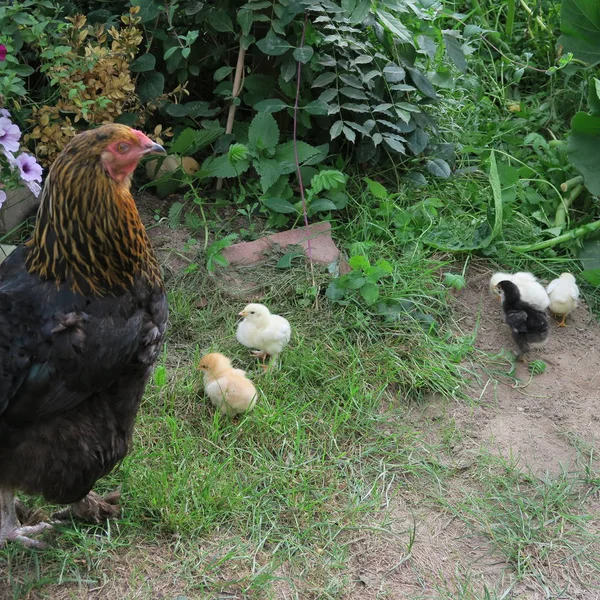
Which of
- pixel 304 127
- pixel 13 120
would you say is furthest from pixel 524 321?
pixel 13 120

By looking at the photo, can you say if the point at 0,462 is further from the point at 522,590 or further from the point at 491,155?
the point at 491,155

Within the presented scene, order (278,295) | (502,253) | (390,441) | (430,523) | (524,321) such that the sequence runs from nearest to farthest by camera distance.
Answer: (430,523) < (390,441) < (524,321) < (278,295) < (502,253)

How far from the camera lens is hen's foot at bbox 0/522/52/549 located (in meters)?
3.06

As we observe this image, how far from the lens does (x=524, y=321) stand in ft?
13.1

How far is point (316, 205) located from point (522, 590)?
7.67ft

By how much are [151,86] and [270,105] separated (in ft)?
2.33

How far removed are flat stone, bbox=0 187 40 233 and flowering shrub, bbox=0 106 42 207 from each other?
16.3 inches

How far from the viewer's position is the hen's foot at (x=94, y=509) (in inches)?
123

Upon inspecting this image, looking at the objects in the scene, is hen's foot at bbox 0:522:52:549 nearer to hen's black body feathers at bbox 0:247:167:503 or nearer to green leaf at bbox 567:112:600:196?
hen's black body feathers at bbox 0:247:167:503

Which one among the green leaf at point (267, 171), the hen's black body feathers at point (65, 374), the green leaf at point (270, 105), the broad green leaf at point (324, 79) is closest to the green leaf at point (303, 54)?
the broad green leaf at point (324, 79)

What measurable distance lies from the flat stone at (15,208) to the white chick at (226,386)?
158 centimetres

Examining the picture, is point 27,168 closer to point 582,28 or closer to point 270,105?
point 270,105

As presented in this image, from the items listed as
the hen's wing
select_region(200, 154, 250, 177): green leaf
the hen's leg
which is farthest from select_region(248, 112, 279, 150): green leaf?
the hen's leg

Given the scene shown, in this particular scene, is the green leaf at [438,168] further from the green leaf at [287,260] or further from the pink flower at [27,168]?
the pink flower at [27,168]
